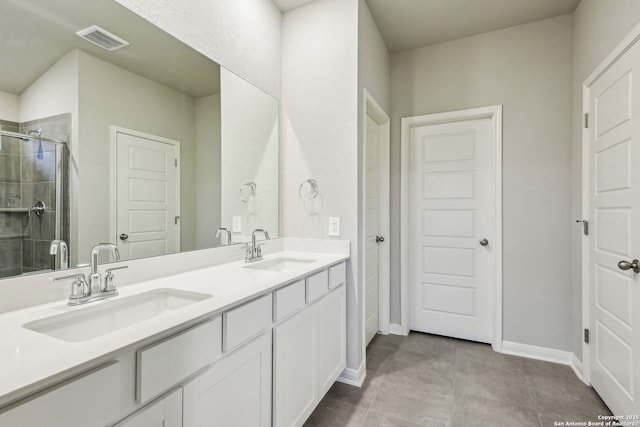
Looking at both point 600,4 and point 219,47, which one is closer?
point 219,47

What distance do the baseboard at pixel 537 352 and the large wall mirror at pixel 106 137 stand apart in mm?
2529

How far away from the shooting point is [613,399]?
1819 millimetres

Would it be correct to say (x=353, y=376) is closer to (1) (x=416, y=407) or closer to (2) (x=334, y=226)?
(1) (x=416, y=407)

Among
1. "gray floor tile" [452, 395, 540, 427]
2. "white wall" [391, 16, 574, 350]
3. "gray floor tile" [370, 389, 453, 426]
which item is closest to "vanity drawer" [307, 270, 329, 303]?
"gray floor tile" [370, 389, 453, 426]

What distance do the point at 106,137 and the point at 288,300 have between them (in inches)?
41.7

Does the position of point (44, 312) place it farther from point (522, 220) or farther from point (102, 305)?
point (522, 220)

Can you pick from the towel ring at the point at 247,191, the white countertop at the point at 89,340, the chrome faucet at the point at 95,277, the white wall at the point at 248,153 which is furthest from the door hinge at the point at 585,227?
the chrome faucet at the point at 95,277

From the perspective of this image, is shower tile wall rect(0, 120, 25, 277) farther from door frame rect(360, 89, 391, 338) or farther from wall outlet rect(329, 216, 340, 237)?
door frame rect(360, 89, 391, 338)

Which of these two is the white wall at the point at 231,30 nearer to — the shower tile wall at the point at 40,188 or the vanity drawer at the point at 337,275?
the shower tile wall at the point at 40,188

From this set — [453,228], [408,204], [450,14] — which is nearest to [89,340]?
[408,204]

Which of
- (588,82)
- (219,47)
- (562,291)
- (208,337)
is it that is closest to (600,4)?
(588,82)

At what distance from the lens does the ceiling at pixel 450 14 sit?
2.36 m

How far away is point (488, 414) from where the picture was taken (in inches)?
73.4

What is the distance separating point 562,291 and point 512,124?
1.44 meters
